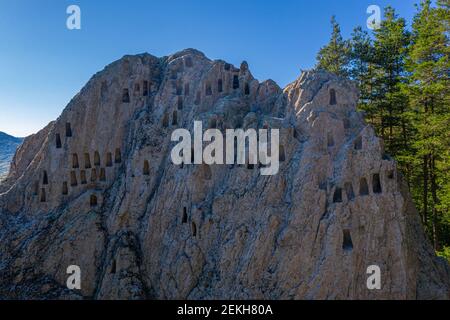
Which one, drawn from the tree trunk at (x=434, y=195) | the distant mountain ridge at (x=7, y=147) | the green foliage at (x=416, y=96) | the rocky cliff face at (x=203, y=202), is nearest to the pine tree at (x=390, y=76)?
the green foliage at (x=416, y=96)

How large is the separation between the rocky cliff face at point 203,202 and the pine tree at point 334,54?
17.1 meters

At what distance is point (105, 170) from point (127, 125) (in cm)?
393

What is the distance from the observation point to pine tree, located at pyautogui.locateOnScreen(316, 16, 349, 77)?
131 feet

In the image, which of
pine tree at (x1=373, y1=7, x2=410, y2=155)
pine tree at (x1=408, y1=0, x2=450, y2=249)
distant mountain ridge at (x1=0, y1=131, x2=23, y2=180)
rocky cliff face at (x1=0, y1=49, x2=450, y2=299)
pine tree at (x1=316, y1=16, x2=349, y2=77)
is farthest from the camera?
distant mountain ridge at (x1=0, y1=131, x2=23, y2=180)

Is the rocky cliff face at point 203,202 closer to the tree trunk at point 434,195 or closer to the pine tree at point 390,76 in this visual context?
the tree trunk at point 434,195

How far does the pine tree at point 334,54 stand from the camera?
1567 inches

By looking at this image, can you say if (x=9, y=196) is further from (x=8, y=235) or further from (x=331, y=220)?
(x=331, y=220)

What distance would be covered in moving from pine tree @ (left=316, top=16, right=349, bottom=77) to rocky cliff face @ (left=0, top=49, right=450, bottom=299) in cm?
1710

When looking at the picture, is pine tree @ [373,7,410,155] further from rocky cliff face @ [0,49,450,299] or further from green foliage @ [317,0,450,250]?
rocky cliff face @ [0,49,450,299]

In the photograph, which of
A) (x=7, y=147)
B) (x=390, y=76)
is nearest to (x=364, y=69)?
(x=390, y=76)

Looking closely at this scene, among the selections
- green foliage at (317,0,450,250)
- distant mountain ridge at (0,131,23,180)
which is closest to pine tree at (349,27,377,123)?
green foliage at (317,0,450,250)

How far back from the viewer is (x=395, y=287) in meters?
18.4

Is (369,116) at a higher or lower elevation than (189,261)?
higher

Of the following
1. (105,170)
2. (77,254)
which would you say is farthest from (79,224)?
(105,170)
